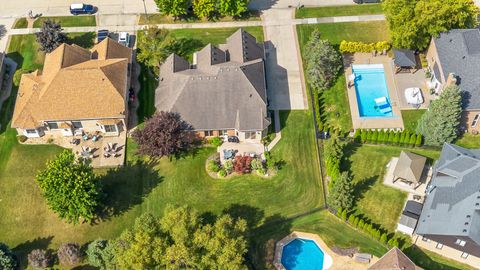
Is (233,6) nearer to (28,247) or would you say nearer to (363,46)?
(363,46)

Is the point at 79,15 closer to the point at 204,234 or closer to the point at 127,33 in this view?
the point at 127,33

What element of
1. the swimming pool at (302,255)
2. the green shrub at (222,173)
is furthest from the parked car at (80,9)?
the swimming pool at (302,255)

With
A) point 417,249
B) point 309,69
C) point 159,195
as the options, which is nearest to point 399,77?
point 309,69

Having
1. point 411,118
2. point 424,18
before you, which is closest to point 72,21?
point 424,18

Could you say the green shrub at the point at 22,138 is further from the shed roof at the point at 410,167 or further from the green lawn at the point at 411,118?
the green lawn at the point at 411,118

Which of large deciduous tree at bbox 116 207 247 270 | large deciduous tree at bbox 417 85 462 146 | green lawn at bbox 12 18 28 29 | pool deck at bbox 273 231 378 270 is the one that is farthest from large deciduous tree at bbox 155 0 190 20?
pool deck at bbox 273 231 378 270
